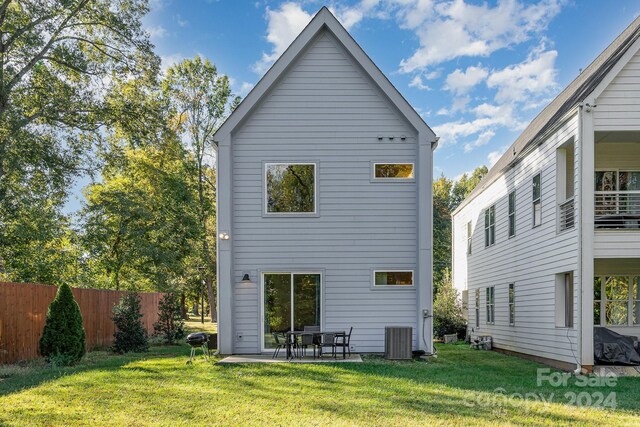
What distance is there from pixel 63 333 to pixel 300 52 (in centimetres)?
888

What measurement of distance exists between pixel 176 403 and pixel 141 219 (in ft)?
51.0

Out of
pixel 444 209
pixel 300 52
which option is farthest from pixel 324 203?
pixel 444 209

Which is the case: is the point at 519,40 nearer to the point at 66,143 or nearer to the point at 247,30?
the point at 247,30

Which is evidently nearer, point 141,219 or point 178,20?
point 178,20

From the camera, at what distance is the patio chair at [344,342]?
11052 millimetres

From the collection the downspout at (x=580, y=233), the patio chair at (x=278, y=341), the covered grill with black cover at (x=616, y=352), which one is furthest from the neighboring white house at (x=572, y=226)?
the patio chair at (x=278, y=341)

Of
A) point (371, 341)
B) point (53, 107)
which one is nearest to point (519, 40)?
point (371, 341)

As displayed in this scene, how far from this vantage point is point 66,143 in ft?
53.4

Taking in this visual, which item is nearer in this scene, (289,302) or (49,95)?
(289,302)

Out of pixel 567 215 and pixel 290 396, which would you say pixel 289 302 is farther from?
pixel 567 215

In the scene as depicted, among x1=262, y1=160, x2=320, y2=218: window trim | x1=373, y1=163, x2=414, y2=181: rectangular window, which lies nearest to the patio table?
x1=262, y1=160, x2=320, y2=218: window trim

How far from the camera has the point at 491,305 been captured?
55.7 ft

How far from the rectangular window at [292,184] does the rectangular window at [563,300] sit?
6384 millimetres

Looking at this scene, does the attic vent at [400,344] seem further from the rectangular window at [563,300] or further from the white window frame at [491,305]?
the white window frame at [491,305]
